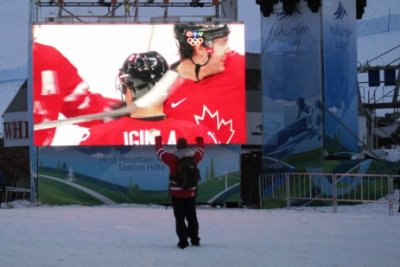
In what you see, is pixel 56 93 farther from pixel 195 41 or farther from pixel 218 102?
pixel 218 102

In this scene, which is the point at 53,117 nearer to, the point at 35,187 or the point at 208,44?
the point at 35,187

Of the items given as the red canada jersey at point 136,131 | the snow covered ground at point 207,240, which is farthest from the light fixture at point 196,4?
the snow covered ground at point 207,240

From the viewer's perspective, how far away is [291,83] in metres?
25.4

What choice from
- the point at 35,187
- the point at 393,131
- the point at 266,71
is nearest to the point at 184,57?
the point at 266,71

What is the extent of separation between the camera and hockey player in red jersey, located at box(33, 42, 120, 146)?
894 inches

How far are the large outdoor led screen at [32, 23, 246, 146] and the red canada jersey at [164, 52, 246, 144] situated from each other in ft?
A: 0.10

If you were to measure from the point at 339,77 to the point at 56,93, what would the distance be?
942cm

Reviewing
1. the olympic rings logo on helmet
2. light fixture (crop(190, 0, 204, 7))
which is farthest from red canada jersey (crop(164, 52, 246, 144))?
light fixture (crop(190, 0, 204, 7))

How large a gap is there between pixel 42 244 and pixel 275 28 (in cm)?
1587

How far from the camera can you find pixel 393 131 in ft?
142

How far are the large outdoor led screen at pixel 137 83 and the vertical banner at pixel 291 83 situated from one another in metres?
2.44

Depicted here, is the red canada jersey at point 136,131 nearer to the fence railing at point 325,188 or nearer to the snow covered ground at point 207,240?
the fence railing at point 325,188

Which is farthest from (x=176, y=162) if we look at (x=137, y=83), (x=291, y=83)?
(x=291, y=83)

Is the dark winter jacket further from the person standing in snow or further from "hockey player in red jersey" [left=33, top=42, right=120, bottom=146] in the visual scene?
"hockey player in red jersey" [left=33, top=42, right=120, bottom=146]
